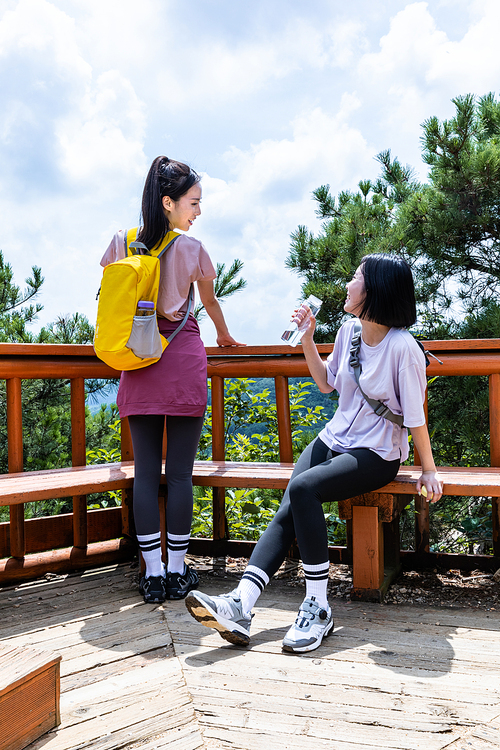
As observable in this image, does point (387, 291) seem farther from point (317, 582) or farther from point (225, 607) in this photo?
point (225, 607)

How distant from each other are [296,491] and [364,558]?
0.49m

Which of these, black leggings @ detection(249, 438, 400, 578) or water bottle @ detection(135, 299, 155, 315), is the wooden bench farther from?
water bottle @ detection(135, 299, 155, 315)

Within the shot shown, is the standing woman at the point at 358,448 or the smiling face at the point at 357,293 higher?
the smiling face at the point at 357,293

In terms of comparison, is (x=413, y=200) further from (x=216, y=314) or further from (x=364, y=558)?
(x=364, y=558)

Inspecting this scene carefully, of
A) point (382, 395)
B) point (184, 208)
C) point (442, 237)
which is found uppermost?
point (442, 237)

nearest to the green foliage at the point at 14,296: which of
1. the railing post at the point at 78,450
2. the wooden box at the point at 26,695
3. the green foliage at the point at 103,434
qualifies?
the green foliage at the point at 103,434

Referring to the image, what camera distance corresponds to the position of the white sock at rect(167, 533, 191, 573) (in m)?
2.43

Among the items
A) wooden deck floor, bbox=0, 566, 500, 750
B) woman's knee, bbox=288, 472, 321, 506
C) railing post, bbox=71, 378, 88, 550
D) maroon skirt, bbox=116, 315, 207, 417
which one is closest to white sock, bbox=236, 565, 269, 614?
wooden deck floor, bbox=0, 566, 500, 750

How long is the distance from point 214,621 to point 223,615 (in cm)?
6

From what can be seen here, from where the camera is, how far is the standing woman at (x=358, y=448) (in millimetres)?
2037

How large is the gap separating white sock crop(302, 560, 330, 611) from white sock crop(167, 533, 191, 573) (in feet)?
1.89

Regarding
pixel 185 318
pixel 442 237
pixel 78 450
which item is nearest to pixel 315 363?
pixel 185 318

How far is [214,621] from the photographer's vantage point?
6.07 feet

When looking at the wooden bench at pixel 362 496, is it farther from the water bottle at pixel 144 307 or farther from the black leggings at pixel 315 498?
the water bottle at pixel 144 307
